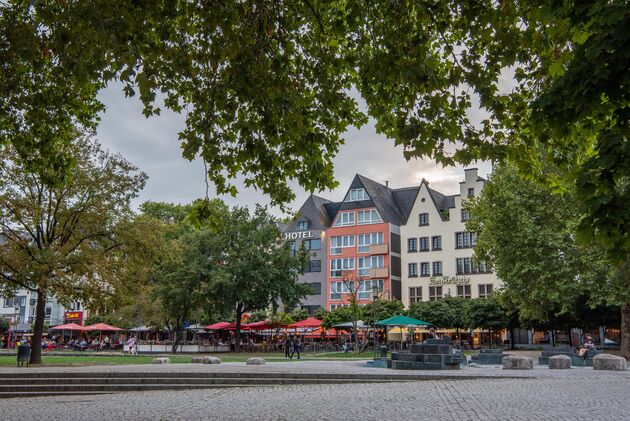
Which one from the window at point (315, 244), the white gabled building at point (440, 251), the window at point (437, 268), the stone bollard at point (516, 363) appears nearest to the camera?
the stone bollard at point (516, 363)

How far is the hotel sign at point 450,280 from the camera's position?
217 feet

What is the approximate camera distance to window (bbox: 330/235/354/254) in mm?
74250

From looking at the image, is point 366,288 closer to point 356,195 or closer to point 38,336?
point 356,195

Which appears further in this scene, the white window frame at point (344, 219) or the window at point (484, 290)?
the white window frame at point (344, 219)

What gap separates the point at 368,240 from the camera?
72750mm

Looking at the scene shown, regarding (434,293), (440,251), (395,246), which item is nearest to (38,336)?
(434,293)

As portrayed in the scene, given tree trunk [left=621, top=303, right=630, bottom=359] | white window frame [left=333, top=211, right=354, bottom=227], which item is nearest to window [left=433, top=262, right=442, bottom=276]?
white window frame [left=333, top=211, right=354, bottom=227]

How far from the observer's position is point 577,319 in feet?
157

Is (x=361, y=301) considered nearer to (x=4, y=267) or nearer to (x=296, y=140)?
(x=4, y=267)

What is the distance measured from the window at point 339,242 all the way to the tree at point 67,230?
45.6 metres

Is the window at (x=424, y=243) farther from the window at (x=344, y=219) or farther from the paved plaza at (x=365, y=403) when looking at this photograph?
A: the paved plaza at (x=365, y=403)

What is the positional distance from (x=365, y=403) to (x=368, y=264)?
5937 centimetres

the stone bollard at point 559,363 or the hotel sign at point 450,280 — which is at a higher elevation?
the hotel sign at point 450,280

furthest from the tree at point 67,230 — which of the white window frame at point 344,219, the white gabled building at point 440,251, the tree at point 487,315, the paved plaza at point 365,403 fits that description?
the white window frame at point 344,219
